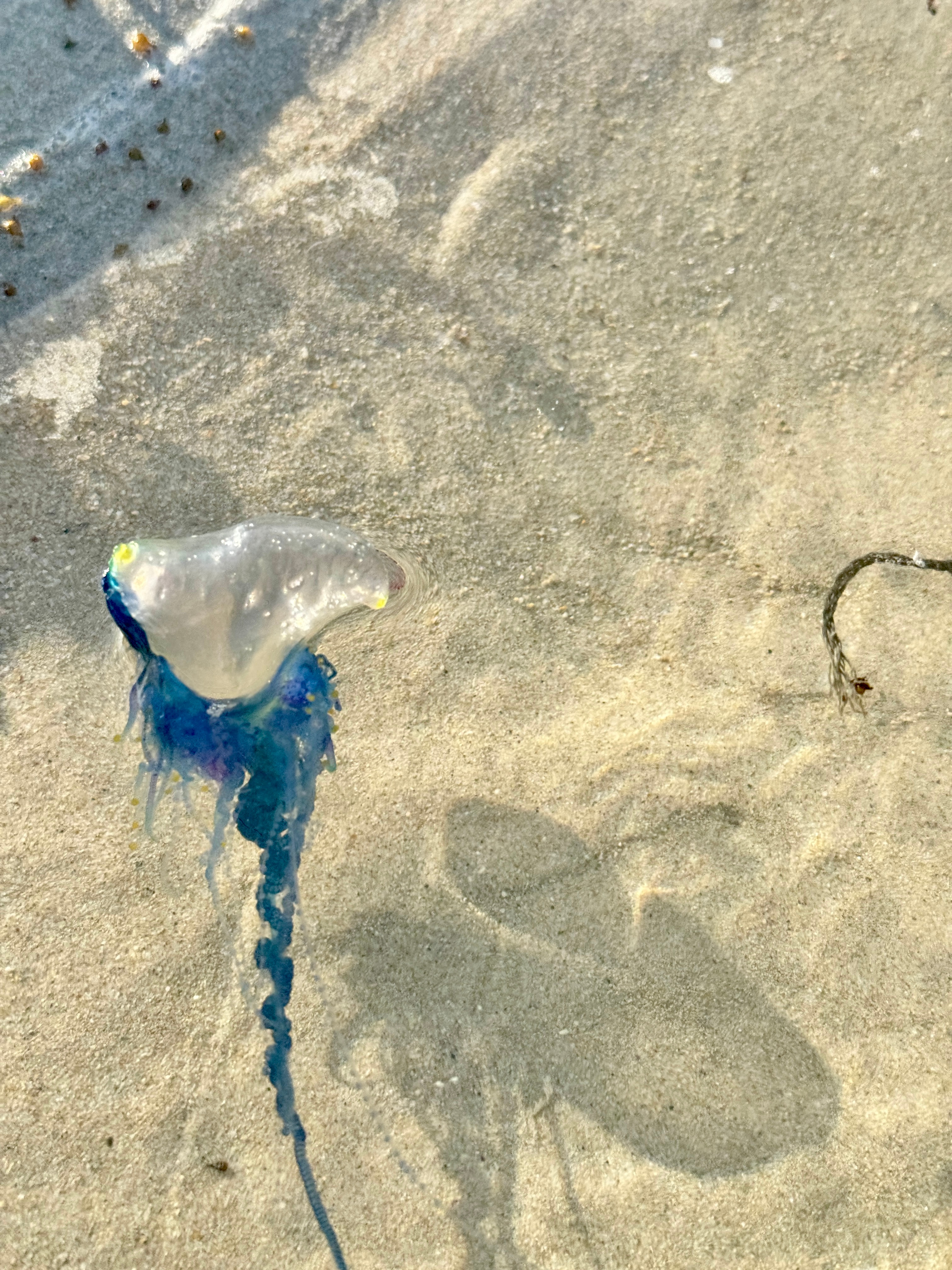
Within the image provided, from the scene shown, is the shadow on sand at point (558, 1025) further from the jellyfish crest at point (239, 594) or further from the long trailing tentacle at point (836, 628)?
the long trailing tentacle at point (836, 628)

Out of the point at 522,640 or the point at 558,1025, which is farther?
the point at 522,640

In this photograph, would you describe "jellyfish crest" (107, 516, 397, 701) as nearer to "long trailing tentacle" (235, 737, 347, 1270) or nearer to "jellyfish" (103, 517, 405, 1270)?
"jellyfish" (103, 517, 405, 1270)

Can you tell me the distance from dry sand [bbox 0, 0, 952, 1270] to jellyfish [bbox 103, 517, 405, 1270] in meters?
0.08

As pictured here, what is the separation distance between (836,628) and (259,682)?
1.90m

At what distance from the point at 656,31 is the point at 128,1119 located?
4.02 m

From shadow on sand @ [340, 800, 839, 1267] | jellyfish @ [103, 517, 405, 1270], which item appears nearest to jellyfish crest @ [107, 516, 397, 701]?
jellyfish @ [103, 517, 405, 1270]

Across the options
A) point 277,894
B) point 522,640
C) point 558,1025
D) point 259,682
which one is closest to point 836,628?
point 522,640

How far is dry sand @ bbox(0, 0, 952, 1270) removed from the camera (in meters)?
2.41

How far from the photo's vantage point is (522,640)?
264cm

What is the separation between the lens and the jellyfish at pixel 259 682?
2391 mm

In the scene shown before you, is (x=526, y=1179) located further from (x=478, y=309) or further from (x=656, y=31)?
(x=656, y=31)

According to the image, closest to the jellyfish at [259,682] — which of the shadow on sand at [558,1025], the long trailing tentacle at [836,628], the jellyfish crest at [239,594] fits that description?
the jellyfish crest at [239,594]

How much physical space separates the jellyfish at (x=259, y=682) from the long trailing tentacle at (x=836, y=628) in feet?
4.68

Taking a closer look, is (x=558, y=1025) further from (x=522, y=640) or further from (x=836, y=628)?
(x=836, y=628)
